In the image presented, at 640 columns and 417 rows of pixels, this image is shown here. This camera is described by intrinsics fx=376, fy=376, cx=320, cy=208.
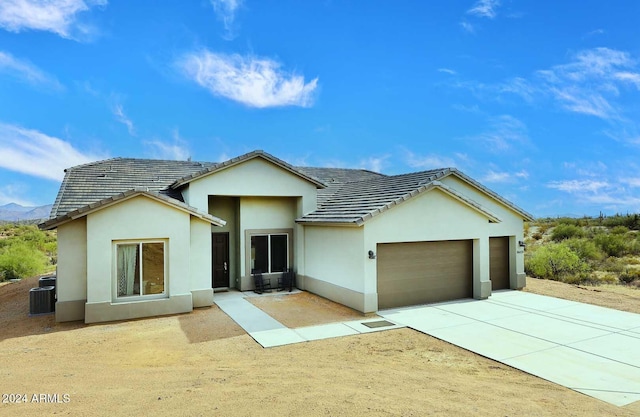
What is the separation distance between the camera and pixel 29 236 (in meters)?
34.7

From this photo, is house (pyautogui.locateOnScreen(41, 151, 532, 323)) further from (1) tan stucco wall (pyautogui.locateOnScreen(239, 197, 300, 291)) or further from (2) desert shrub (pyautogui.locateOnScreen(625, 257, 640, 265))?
(2) desert shrub (pyautogui.locateOnScreen(625, 257, 640, 265))

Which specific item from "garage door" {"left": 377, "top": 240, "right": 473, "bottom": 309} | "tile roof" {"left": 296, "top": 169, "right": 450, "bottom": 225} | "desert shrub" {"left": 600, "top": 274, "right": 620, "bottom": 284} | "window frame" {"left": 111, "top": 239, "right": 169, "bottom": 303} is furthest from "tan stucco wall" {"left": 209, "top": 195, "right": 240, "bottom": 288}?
"desert shrub" {"left": 600, "top": 274, "right": 620, "bottom": 284}

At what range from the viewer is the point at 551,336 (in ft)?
33.1

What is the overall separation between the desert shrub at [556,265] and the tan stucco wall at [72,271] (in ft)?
71.9

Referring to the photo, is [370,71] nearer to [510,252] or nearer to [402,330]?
[510,252]

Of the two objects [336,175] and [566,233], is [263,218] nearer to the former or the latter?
[336,175]

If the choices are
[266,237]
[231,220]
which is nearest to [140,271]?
[231,220]

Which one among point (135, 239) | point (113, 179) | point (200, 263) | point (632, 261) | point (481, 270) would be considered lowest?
point (632, 261)

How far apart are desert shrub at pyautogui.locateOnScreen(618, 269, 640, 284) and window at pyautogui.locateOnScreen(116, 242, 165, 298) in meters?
22.3

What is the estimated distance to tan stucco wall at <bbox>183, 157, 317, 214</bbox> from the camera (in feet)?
50.0

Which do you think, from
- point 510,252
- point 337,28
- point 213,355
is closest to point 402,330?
point 213,355

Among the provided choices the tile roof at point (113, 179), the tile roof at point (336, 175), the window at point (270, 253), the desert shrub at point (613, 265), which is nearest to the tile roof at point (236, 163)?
the tile roof at point (113, 179)

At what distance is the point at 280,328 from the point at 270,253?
21.2 ft

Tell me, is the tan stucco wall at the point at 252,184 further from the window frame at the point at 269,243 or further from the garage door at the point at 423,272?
the garage door at the point at 423,272
